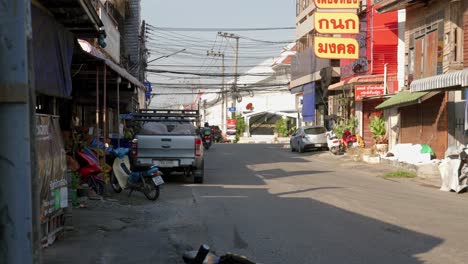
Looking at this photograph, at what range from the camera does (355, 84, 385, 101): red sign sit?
28.6m

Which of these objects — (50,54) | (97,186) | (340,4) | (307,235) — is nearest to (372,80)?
(340,4)

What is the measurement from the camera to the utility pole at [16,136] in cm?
320

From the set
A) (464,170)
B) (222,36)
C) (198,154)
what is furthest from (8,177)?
(222,36)

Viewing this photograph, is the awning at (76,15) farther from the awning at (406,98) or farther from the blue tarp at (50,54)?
the awning at (406,98)

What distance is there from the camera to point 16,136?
3.21 metres

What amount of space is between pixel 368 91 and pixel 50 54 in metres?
22.5

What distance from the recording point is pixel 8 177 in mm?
3219

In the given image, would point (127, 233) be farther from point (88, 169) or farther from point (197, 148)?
point (197, 148)

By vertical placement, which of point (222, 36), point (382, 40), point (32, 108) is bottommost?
point (32, 108)

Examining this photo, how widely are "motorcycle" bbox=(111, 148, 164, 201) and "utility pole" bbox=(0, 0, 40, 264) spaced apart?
951cm

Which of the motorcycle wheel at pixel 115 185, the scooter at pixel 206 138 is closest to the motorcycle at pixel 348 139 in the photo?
the scooter at pixel 206 138

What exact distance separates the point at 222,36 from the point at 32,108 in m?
66.9

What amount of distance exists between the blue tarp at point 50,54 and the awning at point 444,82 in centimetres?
1108

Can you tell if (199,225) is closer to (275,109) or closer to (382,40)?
(382,40)
